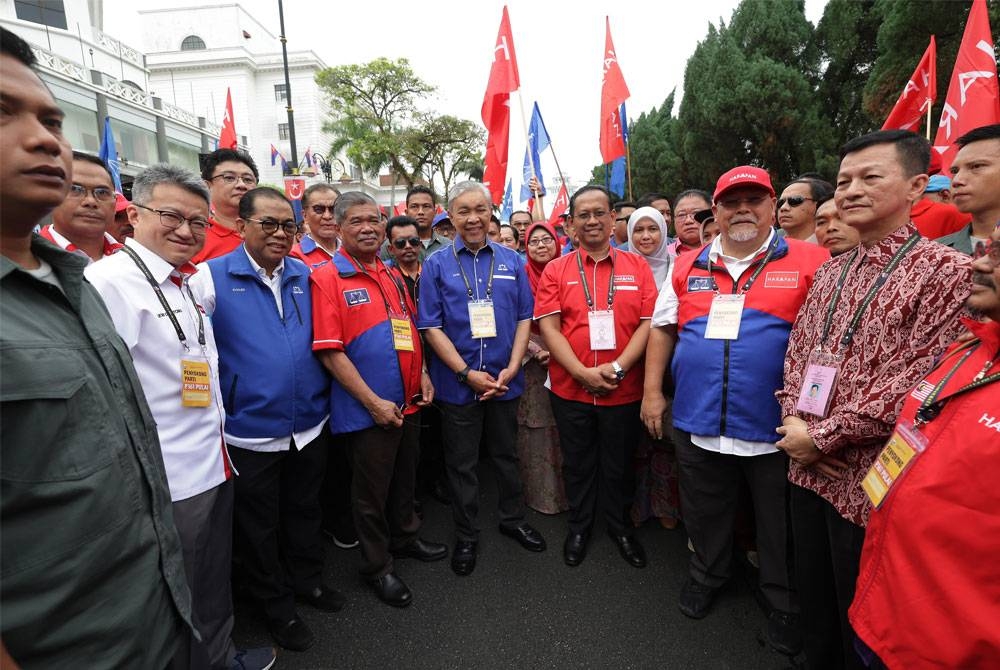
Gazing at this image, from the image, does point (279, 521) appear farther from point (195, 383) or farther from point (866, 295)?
point (866, 295)

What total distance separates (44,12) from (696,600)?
38222mm

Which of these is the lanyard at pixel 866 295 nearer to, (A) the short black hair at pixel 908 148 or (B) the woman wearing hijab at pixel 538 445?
(A) the short black hair at pixel 908 148

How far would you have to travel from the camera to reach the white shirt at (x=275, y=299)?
228cm

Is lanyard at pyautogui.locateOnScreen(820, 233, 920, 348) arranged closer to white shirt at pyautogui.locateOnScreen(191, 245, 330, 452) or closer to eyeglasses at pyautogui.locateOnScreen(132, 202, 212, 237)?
white shirt at pyautogui.locateOnScreen(191, 245, 330, 452)

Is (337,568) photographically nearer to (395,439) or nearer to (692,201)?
(395,439)

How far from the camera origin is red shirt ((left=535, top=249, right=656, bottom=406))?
302cm

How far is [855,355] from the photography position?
180cm

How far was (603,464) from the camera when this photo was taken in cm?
319

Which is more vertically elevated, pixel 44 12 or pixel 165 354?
pixel 44 12

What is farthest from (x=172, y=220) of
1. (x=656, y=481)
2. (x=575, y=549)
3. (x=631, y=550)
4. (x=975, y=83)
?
(x=975, y=83)

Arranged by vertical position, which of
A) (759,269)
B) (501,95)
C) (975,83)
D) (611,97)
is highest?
(611,97)

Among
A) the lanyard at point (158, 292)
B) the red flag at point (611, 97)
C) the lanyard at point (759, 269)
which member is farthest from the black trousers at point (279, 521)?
the red flag at point (611, 97)

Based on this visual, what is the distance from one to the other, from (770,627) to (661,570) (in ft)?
2.27

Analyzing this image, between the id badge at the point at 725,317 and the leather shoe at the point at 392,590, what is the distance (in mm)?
2187
